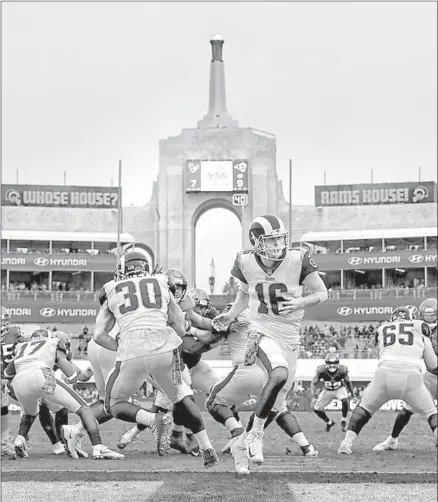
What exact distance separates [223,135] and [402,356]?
165 ft

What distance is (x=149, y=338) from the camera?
9734 millimetres

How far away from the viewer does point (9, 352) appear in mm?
14758

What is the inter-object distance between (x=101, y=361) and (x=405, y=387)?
3.95 meters

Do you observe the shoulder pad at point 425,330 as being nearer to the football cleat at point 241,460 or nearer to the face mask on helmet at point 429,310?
the face mask on helmet at point 429,310

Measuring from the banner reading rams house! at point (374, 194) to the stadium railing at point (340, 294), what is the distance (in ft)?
29.6

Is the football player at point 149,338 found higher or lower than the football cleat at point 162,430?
higher

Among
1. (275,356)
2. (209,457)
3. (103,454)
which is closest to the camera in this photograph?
(209,457)

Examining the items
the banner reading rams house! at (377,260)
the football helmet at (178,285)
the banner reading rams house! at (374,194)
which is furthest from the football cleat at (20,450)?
the banner reading rams house! at (374,194)

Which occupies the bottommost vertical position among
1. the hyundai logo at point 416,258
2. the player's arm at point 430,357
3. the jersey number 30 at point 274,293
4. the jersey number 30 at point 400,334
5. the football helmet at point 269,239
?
the player's arm at point 430,357

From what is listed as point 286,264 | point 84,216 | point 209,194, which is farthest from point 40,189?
point 286,264

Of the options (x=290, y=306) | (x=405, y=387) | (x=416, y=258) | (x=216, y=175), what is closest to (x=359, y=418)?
(x=405, y=387)

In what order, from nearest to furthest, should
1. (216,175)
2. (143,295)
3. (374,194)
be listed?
(143,295) → (216,175) → (374,194)

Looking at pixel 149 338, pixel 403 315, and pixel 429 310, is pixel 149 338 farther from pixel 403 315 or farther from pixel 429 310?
pixel 429 310

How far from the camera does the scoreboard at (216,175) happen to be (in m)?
62.4
